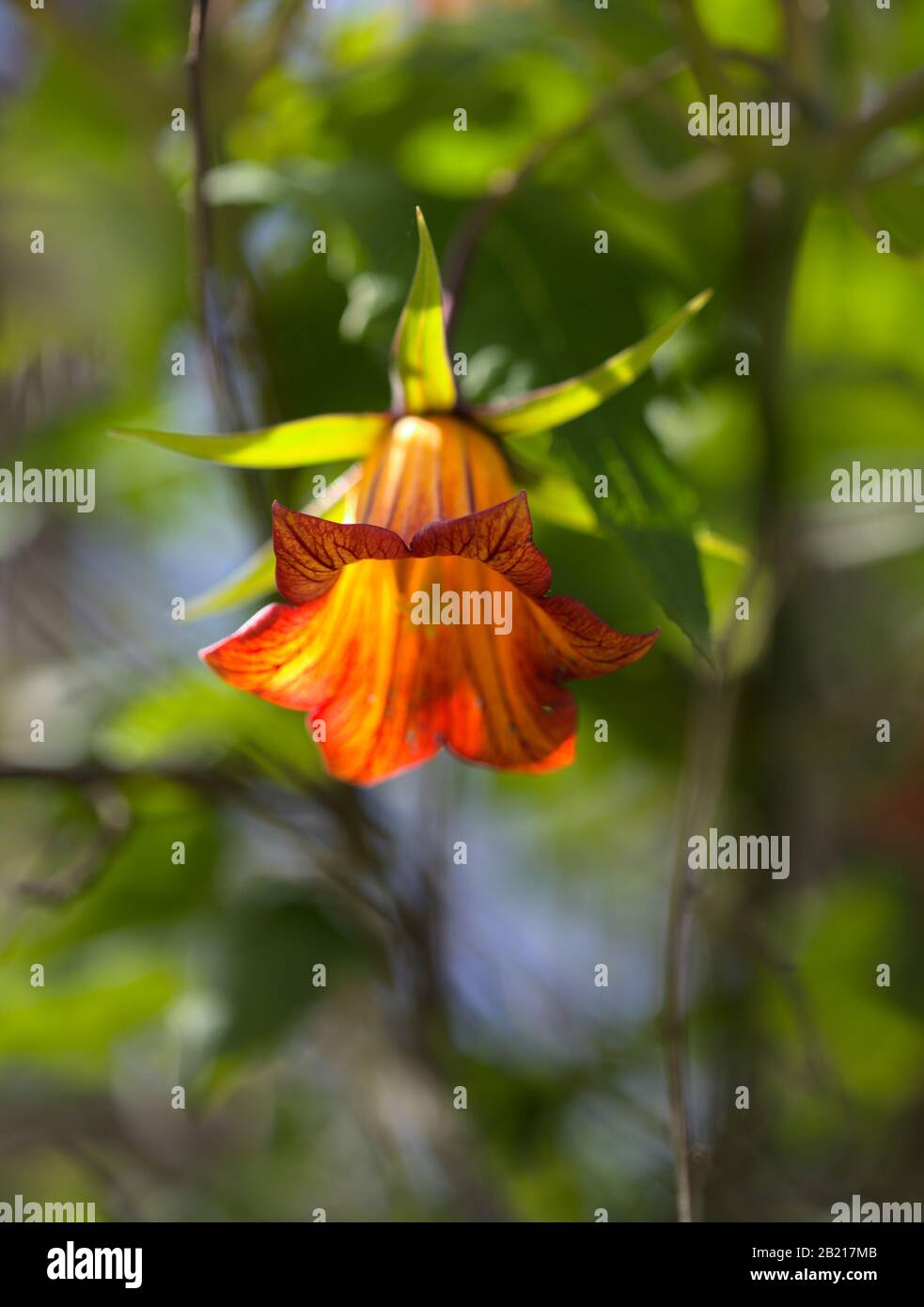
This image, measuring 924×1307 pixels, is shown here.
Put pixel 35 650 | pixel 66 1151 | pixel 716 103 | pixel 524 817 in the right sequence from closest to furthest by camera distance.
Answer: pixel 716 103
pixel 66 1151
pixel 524 817
pixel 35 650

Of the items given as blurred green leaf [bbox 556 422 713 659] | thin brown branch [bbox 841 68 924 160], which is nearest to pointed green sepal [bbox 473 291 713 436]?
blurred green leaf [bbox 556 422 713 659]

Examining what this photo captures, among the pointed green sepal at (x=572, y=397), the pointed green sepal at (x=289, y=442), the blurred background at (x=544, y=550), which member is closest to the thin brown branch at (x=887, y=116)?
the blurred background at (x=544, y=550)

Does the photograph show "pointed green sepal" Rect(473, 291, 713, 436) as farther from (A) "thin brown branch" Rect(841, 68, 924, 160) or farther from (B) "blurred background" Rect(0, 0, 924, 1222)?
(A) "thin brown branch" Rect(841, 68, 924, 160)

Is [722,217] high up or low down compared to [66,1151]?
up

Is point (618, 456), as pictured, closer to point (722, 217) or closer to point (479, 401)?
point (479, 401)

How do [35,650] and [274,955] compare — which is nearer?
[274,955]
